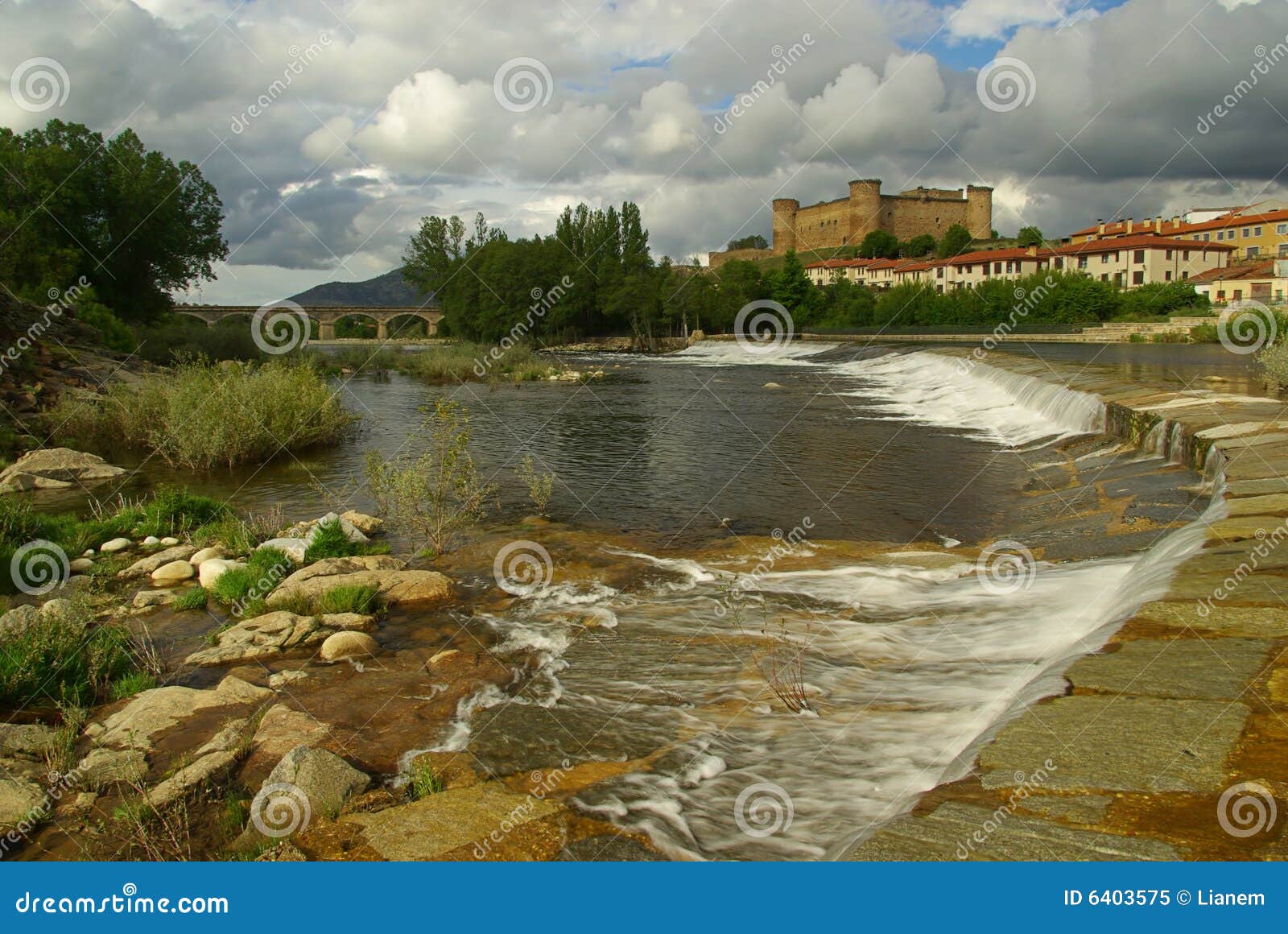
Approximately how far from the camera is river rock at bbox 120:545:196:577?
9578mm

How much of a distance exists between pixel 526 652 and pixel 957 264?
331 ft

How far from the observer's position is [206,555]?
9.78 meters

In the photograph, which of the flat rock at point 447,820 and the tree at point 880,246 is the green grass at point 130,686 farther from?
the tree at point 880,246

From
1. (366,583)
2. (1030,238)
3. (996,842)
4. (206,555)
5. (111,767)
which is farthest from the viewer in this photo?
(1030,238)

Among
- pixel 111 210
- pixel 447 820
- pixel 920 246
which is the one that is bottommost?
pixel 447 820

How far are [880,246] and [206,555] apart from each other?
12347 centimetres

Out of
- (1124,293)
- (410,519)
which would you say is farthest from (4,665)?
(1124,293)

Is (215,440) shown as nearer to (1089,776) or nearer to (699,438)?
(699,438)

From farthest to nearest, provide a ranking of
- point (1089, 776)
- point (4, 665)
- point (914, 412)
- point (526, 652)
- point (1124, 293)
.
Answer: point (1124, 293) → point (914, 412) → point (526, 652) → point (4, 665) → point (1089, 776)

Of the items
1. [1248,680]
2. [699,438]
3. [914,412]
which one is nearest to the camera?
[1248,680]

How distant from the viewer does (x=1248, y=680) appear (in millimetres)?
4637

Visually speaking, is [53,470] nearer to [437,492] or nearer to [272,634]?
[437,492]

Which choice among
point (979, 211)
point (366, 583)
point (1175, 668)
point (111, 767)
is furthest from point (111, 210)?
point (979, 211)

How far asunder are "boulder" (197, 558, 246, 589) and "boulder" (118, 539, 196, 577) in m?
0.40
